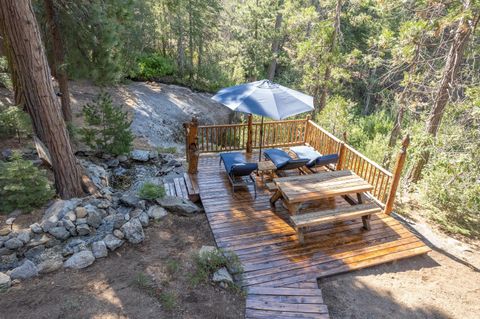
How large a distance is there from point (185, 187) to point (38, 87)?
10.2 feet

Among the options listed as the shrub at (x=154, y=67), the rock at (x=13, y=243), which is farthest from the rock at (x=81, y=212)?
the shrub at (x=154, y=67)

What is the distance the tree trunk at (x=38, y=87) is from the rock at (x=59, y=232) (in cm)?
108

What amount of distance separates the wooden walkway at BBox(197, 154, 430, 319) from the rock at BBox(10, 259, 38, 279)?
8.11ft

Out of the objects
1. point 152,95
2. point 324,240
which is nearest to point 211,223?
point 324,240

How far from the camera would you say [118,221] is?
191 inches

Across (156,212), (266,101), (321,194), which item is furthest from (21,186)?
Answer: (321,194)

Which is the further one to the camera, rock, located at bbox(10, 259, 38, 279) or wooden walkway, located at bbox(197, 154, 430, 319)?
wooden walkway, located at bbox(197, 154, 430, 319)

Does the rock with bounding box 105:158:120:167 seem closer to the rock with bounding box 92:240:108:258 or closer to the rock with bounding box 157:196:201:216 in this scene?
the rock with bounding box 157:196:201:216

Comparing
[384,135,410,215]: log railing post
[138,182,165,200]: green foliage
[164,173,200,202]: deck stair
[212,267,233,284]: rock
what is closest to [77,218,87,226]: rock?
[138,182,165,200]: green foliage

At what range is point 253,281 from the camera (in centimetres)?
423

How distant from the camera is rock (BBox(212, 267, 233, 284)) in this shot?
13.4 feet

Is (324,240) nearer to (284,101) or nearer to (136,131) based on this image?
(284,101)

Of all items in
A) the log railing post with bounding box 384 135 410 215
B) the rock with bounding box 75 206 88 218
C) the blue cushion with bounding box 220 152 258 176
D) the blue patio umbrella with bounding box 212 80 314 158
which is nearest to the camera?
the rock with bounding box 75 206 88 218

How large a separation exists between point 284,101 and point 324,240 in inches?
106
